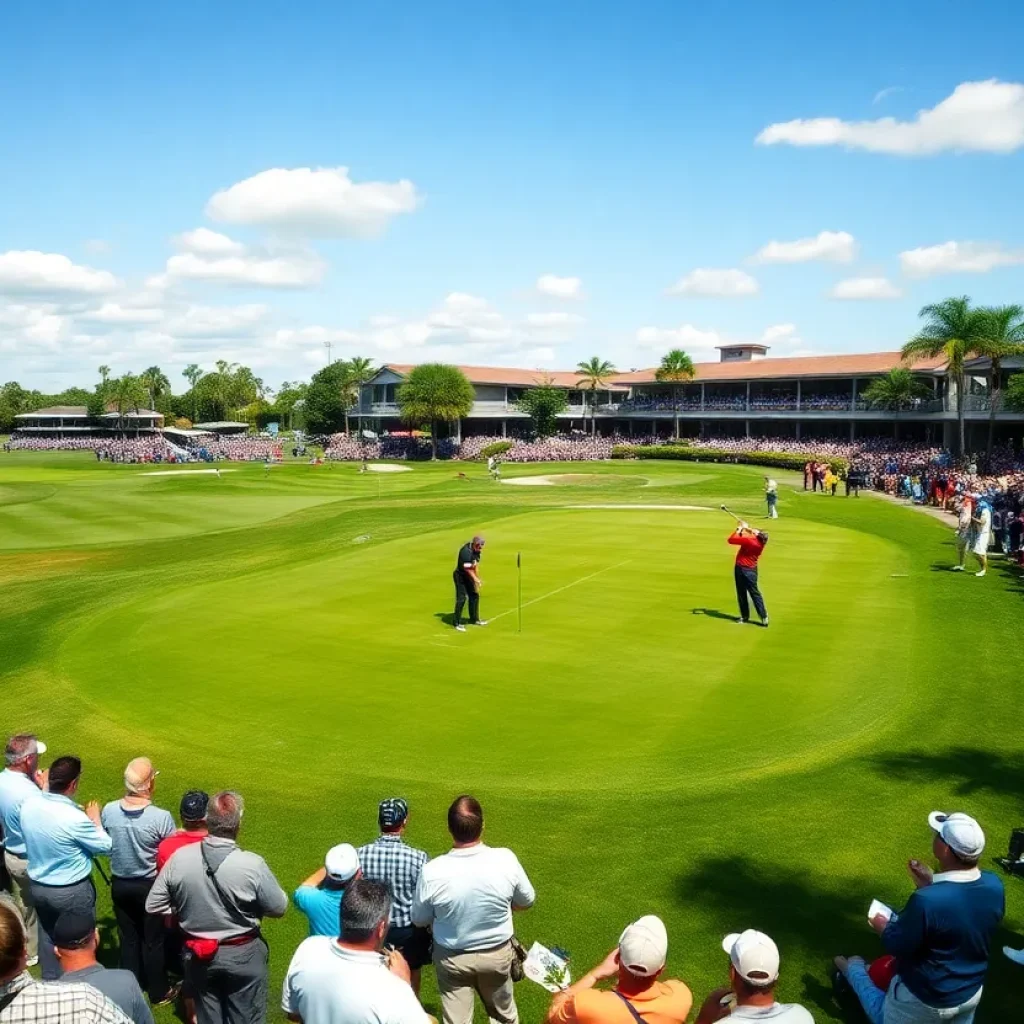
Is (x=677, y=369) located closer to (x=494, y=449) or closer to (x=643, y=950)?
(x=494, y=449)

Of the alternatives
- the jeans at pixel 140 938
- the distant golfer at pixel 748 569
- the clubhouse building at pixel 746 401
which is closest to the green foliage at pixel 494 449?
the clubhouse building at pixel 746 401

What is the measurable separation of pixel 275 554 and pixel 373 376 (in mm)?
83020

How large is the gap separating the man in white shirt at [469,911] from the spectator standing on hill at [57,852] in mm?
2909

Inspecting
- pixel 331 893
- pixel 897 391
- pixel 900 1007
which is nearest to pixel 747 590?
pixel 900 1007

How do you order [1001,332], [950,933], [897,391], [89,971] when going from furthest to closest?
[897,391]
[1001,332]
[950,933]
[89,971]

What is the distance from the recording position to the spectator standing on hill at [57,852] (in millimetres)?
7395

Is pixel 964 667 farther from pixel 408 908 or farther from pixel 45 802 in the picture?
pixel 45 802

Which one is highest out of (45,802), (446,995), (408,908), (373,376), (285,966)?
(373,376)

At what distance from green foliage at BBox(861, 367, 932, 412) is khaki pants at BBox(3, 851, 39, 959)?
2972 inches

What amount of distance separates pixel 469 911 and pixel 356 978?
4.37ft

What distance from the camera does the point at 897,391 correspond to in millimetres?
74500

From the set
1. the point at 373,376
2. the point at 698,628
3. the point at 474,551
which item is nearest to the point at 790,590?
the point at 698,628

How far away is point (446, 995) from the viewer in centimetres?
646

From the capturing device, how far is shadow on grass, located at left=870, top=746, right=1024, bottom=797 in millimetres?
11195
